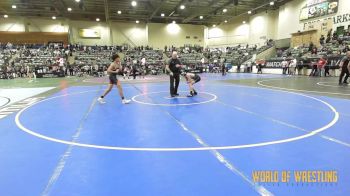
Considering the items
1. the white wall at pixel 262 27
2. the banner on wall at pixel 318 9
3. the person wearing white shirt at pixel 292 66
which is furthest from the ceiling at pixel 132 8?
the person wearing white shirt at pixel 292 66

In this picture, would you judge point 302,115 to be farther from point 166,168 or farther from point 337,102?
point 166,168

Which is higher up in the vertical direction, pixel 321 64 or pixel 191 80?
pixel 321 64

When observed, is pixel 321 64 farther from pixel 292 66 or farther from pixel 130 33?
pixel 130 33

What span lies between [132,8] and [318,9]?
78.6ft

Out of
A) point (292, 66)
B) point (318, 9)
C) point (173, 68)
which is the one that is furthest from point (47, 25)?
point (173, 68)

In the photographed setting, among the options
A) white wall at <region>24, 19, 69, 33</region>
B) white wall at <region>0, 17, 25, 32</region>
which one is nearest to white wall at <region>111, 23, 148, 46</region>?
white wall at <region>24, 19, 69, 33</region>

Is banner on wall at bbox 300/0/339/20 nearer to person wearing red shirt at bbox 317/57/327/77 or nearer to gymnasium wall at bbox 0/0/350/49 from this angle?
gymnasium wall at bbox 0/0/350/49

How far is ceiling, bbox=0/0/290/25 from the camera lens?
3572 cm

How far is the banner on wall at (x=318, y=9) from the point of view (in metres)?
28.8

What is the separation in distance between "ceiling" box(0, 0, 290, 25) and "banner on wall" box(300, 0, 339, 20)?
476cm

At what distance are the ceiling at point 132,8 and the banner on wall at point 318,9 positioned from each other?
476 cm

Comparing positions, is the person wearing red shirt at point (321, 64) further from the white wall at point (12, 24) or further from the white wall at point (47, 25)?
the white wall at point (12, 24)

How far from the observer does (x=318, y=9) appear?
100 ft

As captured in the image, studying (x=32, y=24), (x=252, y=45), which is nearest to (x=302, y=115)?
(x=252, y=45)
